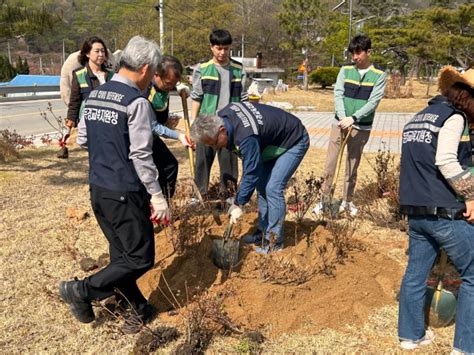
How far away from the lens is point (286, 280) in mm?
3268

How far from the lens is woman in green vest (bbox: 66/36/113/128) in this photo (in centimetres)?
457

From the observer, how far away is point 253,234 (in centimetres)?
405

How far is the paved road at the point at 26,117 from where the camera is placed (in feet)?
39.2

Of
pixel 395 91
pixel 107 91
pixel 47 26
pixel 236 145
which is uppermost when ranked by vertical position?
pixel 47 26

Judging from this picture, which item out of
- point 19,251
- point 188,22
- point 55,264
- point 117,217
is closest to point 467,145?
point 117,217

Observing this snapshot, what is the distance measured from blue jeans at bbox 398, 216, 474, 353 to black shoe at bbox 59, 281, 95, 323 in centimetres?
185

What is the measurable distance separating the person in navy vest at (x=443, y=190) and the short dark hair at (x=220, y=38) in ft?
7.70

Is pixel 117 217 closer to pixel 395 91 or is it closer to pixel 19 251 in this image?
pixel 19 251

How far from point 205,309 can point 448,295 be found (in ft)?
4.85

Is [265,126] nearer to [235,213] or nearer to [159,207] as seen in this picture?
[235,213]

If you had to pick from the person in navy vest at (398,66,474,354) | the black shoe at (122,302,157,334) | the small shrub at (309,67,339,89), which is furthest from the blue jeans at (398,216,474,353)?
the small shrub at (309,67,339,89)

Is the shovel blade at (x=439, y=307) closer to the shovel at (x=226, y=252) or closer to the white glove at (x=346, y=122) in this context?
the shovel at (x=226, y=252)

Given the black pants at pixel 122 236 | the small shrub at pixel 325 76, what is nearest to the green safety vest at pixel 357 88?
the black pants at pixel 122 236

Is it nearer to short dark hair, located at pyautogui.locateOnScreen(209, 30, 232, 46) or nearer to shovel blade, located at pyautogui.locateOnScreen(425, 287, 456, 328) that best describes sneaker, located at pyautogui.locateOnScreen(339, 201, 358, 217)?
shovel blade, located at pyautogui.locateOnScreen(425, 287, 456, 328)
